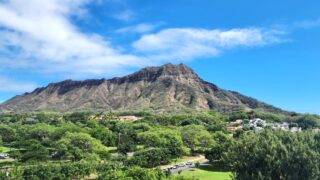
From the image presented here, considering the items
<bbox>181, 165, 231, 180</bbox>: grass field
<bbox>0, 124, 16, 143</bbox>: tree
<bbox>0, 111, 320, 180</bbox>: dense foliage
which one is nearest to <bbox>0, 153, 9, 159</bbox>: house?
<bbox>0, 111, 320, 180</bbox>: dense foliage

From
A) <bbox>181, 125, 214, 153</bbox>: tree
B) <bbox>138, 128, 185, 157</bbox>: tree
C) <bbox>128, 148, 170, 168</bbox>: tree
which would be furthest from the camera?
<bbox>181, 125, 214, 153</bbox>: tree

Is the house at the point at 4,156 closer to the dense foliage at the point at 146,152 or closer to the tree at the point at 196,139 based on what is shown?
the dense foliage at the point at 146,152

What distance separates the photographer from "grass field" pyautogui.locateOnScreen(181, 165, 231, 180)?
67.1 meters

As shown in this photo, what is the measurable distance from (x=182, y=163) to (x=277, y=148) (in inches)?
1655

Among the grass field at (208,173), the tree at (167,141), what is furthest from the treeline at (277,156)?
the tree at (167,141)

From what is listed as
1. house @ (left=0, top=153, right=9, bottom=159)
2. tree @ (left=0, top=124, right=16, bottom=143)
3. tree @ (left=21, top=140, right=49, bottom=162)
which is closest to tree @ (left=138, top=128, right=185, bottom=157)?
tree @ (left=21, top=140, right=49, bottom=162)

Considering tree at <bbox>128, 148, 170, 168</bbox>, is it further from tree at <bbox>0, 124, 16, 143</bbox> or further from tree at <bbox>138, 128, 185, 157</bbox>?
tree at <bbox>0, 124, 16, 143</bbox>

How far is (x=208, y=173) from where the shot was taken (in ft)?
236

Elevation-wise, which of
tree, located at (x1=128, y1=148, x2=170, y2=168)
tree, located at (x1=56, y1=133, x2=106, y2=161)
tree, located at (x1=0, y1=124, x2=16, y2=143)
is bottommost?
tree, located at (x1=128, y1=148, x2=170, y2=168)

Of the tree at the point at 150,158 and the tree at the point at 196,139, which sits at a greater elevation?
the tree at the point at 196,139

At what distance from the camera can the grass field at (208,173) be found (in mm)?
67088

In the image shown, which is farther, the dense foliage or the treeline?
the dense foliage

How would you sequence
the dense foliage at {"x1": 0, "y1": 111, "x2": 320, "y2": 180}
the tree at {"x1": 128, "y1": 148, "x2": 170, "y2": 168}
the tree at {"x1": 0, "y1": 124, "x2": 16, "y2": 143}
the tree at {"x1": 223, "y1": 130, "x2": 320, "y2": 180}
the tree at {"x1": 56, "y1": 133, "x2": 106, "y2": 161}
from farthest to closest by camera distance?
the tree at {"x1": 0, "y1": 124, "x2": 16, "y2": 143} → the tree at {"x1": 56, "y1": 133, "x2": 106, "y2": 161} → the tree at {"x1": 128, "y1": 148, "x2": 170, "y2": 168} → the dense foliage at {"x1": 0, "y1": 111, "x2": 320, "y2": 180} → the tree at {"x1": 223, "y1": 130, "x2": 320, "y2": 180}

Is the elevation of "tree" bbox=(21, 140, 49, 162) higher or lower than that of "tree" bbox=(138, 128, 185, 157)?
lower
